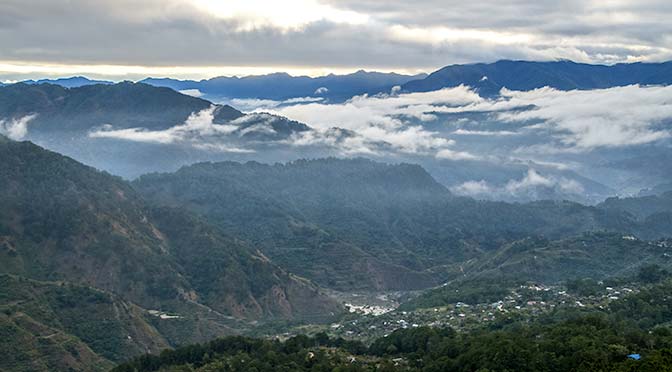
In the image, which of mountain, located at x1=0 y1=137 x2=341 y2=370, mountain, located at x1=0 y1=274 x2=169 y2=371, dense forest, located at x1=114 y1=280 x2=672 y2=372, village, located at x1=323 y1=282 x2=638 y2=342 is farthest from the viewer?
mountain, located at x1=0 y1=137 x2=341 y2=370

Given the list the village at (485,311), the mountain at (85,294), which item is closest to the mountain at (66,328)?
the mountain at (85,294)

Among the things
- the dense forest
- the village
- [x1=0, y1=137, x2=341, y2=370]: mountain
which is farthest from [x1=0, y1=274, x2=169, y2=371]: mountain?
the village

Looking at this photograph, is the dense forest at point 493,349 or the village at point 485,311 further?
the village at point 485,311

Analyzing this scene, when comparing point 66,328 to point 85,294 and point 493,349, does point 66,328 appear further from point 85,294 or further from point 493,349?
point 493,349

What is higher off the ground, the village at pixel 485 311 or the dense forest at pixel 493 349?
the dense forest at pixel 493 349

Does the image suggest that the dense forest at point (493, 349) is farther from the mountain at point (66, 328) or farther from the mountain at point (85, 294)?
the mountain at point (85, 294)

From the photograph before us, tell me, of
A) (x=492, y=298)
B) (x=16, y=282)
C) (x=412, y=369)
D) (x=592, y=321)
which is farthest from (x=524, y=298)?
(x=16, y=282)

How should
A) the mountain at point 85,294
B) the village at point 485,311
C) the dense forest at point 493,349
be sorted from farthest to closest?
the mountain at point 85,294 < the village at point 485,311 < the dense forest at point 493,349

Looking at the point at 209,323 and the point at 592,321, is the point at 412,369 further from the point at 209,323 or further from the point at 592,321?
the point at 209,323

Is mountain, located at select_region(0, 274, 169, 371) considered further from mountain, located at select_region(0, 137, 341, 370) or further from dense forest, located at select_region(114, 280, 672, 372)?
dense forest, located at select_region(114, 280, 672, 372)

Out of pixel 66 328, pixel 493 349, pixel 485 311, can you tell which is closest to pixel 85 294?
pixel 66 328

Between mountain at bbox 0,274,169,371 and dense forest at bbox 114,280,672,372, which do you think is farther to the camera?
mountain at bbox 0,274,169,371
